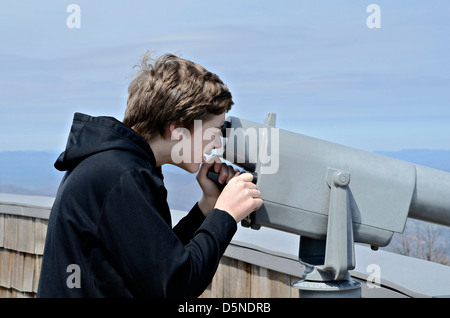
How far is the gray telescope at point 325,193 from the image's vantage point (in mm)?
1644

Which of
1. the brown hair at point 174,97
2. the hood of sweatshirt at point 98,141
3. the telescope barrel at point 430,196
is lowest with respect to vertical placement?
the telescope barrel at point 430,196

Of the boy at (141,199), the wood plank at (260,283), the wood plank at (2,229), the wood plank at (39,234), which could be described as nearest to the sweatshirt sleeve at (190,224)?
the boy at (141,199)

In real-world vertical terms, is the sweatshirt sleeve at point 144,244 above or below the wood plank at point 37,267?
below

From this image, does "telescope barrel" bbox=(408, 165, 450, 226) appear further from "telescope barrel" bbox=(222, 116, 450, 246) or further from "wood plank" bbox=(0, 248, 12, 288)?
"wood plank" bbox=(0, 248, 12, 288)

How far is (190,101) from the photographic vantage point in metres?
1.60

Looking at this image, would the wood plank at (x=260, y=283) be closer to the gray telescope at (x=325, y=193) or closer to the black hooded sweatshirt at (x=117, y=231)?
the gray telescope at (x=325, y=193)

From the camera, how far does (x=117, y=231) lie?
1.42m

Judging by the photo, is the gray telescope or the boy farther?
the gray telescope

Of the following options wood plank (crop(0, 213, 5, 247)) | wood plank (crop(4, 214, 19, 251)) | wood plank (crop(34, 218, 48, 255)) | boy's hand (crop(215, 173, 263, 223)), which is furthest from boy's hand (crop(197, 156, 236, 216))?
wood plank (crop(0, 213, 5, 247))

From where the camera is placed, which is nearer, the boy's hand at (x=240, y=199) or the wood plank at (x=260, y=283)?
the boy's hand at (x=240, y=199)

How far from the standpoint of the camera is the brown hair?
5.26ft

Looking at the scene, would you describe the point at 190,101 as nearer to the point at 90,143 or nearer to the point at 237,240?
the point at 90,143
